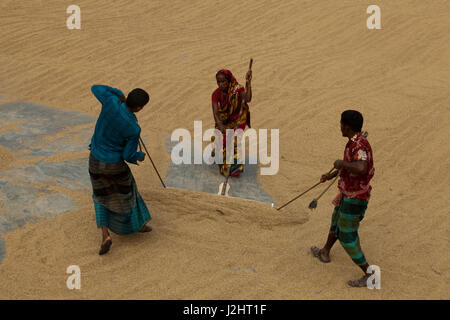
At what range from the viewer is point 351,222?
4.01 meters

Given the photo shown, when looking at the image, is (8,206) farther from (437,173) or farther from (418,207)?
(437,173)

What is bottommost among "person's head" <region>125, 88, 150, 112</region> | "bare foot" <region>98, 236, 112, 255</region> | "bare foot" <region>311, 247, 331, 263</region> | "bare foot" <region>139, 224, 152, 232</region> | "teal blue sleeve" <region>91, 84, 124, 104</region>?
"bare foot" <region>311, 247, 331, 263</region>

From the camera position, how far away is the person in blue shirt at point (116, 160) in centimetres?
414

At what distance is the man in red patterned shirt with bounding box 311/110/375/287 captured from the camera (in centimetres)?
380

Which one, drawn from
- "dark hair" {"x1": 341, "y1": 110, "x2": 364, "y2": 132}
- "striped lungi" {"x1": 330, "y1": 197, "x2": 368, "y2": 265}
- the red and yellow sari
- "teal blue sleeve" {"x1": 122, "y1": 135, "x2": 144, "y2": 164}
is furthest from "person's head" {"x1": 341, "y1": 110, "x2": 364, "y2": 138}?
the red and yellow sari

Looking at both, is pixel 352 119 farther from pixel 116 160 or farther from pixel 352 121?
pixel 116 160

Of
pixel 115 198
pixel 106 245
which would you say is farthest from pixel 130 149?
pixel 106 245

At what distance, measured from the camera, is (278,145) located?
6941mm

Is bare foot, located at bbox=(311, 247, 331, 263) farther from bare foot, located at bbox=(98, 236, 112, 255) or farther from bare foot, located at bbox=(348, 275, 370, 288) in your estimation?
bare foot, located at bbox=(98, 236, 112, 255)

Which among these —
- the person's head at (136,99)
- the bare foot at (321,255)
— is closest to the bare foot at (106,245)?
the person's head at (136,99)

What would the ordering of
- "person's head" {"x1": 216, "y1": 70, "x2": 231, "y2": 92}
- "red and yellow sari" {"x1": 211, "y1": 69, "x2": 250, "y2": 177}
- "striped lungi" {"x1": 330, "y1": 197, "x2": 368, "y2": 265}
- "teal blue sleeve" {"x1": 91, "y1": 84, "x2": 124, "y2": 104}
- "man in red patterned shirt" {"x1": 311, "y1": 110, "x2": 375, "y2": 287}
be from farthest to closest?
"red and yellow sari" {"x1": 211, "y1": 69, "x2": 250, "y2": 177} → "person's head" {"x1": 216, "y1": 70, "x2": 231, "y2": 92} → "teal blue sleeve" {"x1": 91, "y1": 84, "x2": 124, "y2": 104} → "striped lungi" {"x1": 330, "y1": 197, "x2": 368, "y2": 265} → "man in red patterned shirt" {"x1": 311, "y1": 110, "x2": 375, "y2": 287}

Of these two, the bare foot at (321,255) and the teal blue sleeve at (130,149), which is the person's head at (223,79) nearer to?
the teal blue sleeve at (130,149)

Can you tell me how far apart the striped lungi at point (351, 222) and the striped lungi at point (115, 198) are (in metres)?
1.83

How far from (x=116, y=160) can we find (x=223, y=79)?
1.84 m
